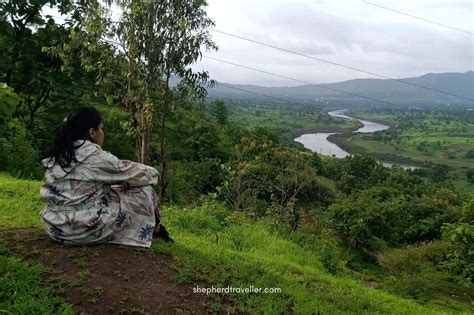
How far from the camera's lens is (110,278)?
3.79 meters

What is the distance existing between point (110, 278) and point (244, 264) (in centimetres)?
174

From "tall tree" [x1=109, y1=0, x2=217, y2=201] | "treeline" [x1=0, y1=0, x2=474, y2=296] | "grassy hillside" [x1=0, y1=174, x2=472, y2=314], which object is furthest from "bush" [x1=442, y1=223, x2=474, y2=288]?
"tall tree" [x1=109, y1=0, x2=217, y2=201]

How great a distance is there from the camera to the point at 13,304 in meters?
3.26

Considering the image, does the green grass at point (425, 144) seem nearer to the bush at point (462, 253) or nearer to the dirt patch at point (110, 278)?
the bush at point (462, 253)

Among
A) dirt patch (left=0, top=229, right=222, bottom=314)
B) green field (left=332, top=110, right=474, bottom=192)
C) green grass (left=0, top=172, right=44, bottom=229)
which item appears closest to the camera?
dirt patch (left=0, top=229, right=222, bottom=314)

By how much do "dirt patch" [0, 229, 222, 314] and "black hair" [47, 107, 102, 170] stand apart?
2.77 feet

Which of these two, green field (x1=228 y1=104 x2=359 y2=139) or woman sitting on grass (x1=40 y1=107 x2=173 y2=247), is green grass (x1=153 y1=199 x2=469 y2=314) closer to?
woman sitting on grass (x1=40 y1=107 x2=173 y2=247)

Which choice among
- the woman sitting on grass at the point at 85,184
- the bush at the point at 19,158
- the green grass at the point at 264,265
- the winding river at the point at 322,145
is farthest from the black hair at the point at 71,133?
the winding river at the point at 322,145

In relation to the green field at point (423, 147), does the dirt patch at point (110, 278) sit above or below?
above

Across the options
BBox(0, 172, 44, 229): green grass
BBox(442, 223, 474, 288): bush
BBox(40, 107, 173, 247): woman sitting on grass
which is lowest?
BBox(442, 223, 474, 288): bush

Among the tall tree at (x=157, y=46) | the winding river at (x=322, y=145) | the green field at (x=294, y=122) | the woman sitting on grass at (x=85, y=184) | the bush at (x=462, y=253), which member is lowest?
the winding river at (x=322, y=145)

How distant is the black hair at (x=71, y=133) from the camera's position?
3986 mm

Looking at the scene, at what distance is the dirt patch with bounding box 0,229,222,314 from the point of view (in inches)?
138

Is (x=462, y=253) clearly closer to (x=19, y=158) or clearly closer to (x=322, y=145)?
(x=19, y=158)
